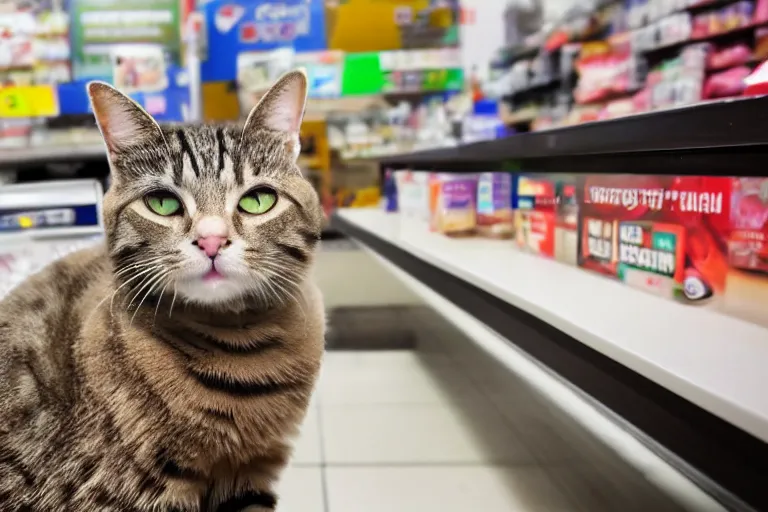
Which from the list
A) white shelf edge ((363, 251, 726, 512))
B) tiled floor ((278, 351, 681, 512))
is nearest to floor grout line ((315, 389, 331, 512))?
tiled floor ((278, 351, 681, 512))

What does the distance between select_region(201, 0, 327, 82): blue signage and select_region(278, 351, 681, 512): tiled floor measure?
1782 mm

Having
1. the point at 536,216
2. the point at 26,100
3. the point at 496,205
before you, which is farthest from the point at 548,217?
the point at 26,100

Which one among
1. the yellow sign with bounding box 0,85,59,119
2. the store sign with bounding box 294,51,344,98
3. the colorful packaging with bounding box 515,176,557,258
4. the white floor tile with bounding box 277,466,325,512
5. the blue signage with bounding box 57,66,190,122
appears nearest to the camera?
the white floor tile with bounding box 277,466,325,512

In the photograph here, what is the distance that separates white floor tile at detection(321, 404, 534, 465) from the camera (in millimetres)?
1323

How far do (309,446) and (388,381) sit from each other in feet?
1.49

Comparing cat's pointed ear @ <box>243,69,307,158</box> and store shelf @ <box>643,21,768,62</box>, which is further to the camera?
store shelf @ <box>643,21,768,62</box>

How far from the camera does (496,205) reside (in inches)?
71.0

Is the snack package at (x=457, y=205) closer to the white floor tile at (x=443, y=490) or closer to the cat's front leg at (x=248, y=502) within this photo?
the white floor tile at (x=443, y=490)

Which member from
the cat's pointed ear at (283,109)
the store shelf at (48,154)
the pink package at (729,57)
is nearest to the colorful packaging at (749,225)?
the cat's pointed ear at (283,109)

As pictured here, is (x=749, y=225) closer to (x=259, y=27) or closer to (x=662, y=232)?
(x=662, y=232)

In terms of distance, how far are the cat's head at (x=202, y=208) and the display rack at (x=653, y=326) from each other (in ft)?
1.30

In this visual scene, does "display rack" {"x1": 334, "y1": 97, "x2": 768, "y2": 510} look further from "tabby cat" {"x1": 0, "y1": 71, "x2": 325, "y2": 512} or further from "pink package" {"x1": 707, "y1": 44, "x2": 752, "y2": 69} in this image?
"pink package" {"x1": 707, "y1": 44, "x2": 752, "y2": 69}

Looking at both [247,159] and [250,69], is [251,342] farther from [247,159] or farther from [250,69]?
[250,69]

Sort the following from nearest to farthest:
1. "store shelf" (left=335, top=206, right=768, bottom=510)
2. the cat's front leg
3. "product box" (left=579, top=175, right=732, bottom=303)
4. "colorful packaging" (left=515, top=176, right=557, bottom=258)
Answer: "store shelf" (left=335, top=206, right=768, bottom=510) < the cat's front leg < "product box" (left=579, top=175, right=732, bottom=303) < "colorful packaging" (left=515, top=176, right=557, bottom=258)
